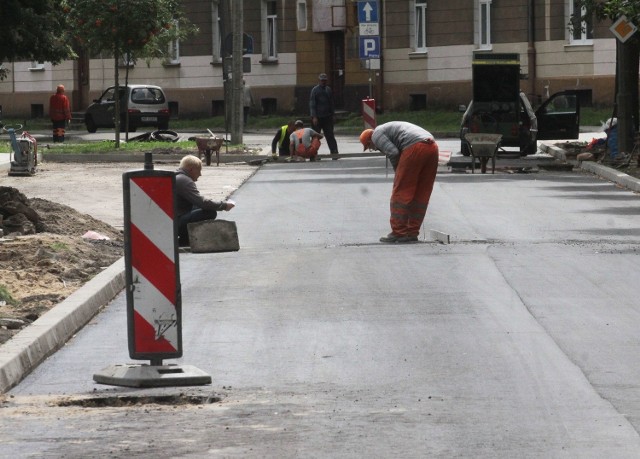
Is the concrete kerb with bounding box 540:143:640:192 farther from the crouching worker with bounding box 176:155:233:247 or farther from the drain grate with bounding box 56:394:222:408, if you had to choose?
the drain grate with bounding box 56:394:222:408

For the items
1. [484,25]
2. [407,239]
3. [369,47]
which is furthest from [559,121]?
[407,239]

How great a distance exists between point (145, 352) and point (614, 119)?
80.4 ft

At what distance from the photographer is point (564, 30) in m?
49.9

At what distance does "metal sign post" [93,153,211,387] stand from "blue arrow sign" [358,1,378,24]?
27112 mm

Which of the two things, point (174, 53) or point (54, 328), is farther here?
point (174, 53)

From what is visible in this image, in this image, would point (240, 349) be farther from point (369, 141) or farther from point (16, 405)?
point (369, 141)

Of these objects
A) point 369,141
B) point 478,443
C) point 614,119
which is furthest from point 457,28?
point 478,443

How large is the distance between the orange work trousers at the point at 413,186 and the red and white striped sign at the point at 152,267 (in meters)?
8.00

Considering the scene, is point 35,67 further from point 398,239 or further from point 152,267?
point 152,267

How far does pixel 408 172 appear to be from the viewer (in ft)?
57.1

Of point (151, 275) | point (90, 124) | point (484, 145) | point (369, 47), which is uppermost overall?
point (369, 47)

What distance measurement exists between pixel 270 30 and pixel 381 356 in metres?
50.0

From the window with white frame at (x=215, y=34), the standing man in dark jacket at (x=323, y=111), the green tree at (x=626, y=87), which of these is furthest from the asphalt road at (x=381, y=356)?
the window with white frame at (x=215, y=34)

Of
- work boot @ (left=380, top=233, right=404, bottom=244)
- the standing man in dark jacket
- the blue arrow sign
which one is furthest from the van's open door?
work boot @ (left=380, top=233, right=404, bottom=244)
